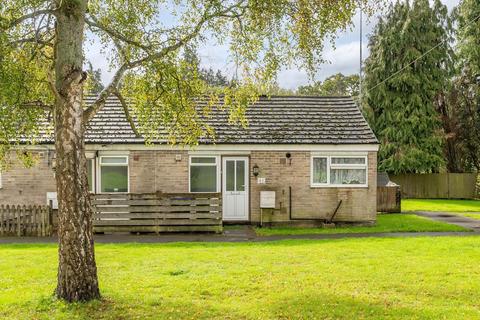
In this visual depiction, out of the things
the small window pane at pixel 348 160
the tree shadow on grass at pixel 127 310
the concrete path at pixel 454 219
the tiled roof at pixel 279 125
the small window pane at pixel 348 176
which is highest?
the tiled roof at pixel 279 125

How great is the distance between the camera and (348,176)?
17516 mm

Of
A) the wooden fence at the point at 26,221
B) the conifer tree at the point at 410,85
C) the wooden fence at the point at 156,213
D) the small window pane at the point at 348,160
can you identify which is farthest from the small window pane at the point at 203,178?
the conifer tree at the point at 410,85

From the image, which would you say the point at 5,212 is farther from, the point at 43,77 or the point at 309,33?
the point at 309,33

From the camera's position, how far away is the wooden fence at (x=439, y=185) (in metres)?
33.6

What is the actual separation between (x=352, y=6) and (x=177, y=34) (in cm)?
311

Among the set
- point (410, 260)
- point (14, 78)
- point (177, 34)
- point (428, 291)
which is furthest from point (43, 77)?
point (410, 260)

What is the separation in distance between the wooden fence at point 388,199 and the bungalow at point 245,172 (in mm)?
5237

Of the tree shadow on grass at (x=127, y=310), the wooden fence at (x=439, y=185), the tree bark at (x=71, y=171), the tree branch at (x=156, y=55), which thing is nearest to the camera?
the tree shadow on grass at (x=127, y=310)

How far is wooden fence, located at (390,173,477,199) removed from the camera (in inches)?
1321

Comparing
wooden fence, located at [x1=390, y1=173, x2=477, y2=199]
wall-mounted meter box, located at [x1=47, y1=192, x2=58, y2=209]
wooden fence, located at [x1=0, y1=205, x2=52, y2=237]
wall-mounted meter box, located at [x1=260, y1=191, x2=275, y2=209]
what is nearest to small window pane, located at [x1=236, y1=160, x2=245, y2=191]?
wall-mounted meter box, located at [x1=260, y1=191, x2=275, y2=209]

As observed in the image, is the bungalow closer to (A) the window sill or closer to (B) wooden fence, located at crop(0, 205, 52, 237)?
(A) the window sill

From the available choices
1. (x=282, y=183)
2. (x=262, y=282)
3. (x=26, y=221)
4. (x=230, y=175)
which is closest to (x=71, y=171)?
(x=262, y=282)

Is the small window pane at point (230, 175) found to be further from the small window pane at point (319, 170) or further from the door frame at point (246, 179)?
the small window pane at point (319, 170)

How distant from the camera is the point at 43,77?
26.6ft
